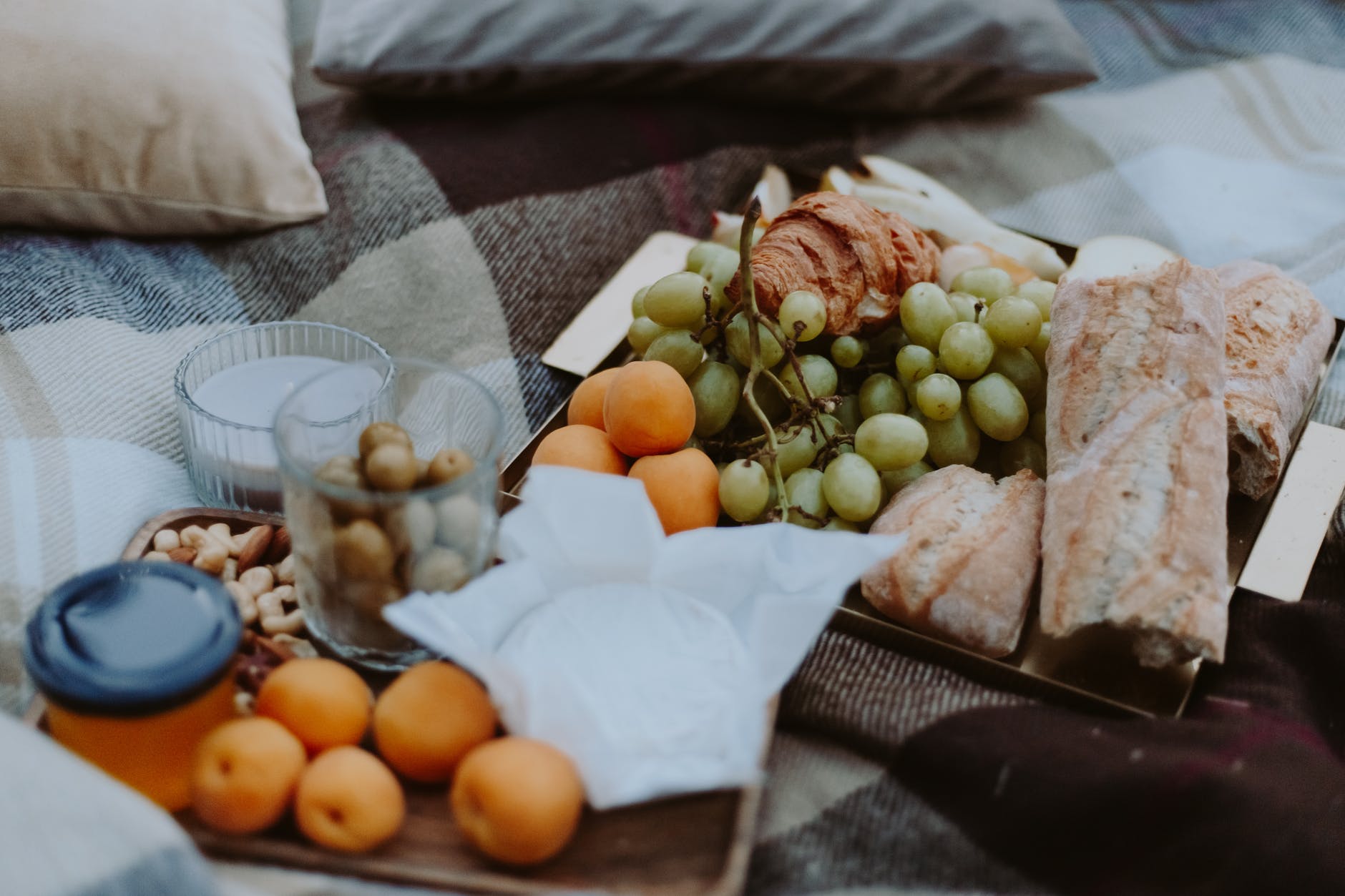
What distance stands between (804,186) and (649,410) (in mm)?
515

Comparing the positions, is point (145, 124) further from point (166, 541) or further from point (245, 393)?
point (166, 541)

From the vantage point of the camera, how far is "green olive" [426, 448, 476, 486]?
0.50 m

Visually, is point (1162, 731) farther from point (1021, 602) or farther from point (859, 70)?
point (859, 70)

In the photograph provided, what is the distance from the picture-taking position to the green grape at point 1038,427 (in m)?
0.71

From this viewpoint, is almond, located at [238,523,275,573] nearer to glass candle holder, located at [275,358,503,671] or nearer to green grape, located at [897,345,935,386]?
glass candle holder, located at [275,358,503,671]

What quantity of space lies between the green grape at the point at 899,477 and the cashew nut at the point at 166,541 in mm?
431

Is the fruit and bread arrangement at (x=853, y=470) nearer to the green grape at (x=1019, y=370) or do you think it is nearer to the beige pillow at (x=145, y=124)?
the green grape at (x=1019, y=370)

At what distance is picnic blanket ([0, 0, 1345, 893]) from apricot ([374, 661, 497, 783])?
0.18 ft

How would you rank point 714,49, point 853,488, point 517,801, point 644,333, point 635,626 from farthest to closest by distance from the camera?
point 714,49, point 644,333, point 853,488, point 635,626, point 517,801

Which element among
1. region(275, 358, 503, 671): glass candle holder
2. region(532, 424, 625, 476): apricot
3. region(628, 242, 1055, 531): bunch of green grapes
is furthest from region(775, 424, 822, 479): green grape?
region(275, 358, 503, 671): glass candle holder

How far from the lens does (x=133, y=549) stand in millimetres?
590

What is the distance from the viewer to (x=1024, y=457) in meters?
0.70

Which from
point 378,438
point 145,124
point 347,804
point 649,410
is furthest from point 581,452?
point 145,124

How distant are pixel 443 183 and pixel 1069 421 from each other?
1.87ft
